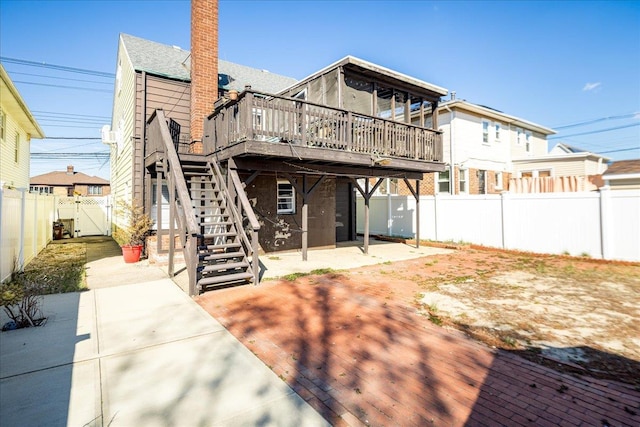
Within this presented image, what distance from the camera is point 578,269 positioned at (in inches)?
324

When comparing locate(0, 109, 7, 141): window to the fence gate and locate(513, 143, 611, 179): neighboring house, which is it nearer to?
the fence gate

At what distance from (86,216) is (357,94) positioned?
1614cm

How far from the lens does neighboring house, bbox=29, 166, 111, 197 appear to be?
3744 cm

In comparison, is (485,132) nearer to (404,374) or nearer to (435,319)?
(435,319)

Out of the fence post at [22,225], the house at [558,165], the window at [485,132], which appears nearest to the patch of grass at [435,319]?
the fence post at [22,225]

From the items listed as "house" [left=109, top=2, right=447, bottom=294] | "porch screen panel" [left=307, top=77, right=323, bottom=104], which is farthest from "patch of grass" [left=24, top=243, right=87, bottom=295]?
"porch screen panel" [left=307, top=77, right=323, bottom=104]

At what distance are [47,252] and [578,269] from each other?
1629 centimetres

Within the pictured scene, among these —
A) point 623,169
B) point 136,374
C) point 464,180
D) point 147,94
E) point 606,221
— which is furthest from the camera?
point 623,169

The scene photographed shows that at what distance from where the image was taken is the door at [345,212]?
14.0 m

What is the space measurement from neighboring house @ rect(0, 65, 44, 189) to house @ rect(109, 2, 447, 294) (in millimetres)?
2846

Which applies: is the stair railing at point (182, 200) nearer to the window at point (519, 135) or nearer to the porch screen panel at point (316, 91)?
the porch screen panel at point (316, 91)

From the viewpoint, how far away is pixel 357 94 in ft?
32.7

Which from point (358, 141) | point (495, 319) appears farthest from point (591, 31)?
point (495, 319)

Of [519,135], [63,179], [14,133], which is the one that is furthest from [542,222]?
[63,179]
